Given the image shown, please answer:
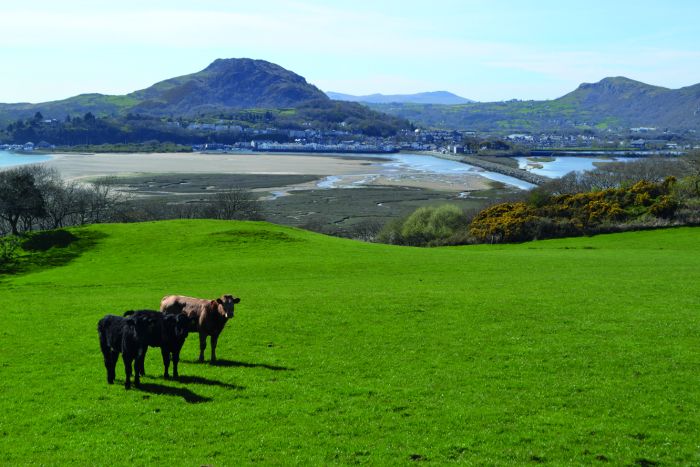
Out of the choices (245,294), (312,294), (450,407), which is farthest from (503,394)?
(245,294)

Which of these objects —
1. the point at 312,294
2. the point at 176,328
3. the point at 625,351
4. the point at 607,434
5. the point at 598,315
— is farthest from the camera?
the point at 312,294

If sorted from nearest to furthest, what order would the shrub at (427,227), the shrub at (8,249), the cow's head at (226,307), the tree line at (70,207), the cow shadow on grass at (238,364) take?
the cow shadow on grass at (238,364) → the cow's head at (226,307) → the shrub at (8,249) → the tree line at (70,207) → the shrub at (427,227)

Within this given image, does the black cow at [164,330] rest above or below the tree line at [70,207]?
above

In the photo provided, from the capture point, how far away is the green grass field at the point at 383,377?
506 inches

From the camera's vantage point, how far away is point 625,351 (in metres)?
19.3

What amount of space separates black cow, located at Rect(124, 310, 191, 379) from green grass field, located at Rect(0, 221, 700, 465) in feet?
2.85

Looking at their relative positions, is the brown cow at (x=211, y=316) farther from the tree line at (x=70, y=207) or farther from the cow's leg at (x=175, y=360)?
the tree line at (x=70, y=207)

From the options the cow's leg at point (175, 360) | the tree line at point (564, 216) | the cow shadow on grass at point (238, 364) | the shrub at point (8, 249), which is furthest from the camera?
the tree line at point (564, 216)

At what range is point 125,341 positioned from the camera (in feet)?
53.3

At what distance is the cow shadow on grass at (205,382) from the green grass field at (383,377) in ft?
0.17

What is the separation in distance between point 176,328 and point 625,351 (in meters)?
13.4

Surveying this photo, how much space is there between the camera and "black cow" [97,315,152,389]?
643 inches

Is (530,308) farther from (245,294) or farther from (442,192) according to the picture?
Result: (442,192)

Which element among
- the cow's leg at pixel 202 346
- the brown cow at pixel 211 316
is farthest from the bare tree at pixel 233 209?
the cow's leg at pixel 202 346
